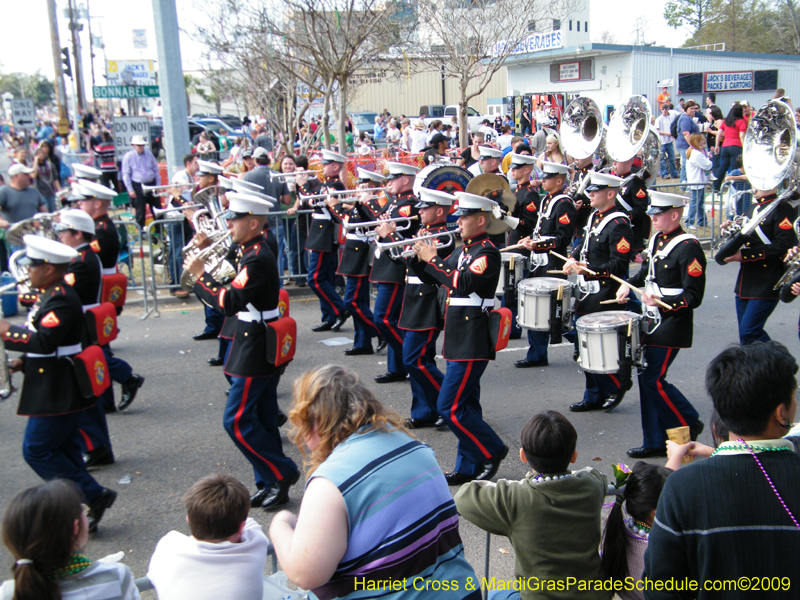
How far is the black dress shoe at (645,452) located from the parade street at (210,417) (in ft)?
0.31

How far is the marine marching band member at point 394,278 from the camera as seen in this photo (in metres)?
6.94

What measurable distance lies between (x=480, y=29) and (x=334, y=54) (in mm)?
6387

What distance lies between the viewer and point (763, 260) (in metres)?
6.10

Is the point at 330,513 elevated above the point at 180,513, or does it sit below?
above

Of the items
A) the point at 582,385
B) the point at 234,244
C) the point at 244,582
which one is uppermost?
the point at 234,244

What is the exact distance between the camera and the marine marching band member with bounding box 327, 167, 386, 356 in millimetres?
7699

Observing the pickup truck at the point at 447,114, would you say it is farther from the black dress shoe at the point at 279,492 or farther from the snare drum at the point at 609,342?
the black dress shoe at the point at 279,492

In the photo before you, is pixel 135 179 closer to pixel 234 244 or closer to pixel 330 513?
pixel 234 244

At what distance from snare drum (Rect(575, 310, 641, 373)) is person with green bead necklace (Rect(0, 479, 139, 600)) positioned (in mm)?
3851

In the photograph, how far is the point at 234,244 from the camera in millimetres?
5168

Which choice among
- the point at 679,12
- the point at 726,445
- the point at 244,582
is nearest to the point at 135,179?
the point at 244,582

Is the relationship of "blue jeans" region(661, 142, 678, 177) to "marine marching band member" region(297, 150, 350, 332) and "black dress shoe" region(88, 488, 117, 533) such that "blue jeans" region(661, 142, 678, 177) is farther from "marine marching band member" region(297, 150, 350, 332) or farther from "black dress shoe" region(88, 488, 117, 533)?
"black dress shoe" region(88, 488, 117, 533)

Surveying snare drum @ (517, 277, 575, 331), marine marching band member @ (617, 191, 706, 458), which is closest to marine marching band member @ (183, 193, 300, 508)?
snare drum @ (517, 277, 575, 331)

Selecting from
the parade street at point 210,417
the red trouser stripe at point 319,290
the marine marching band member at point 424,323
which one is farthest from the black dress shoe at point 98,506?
the red trouser stripe at point 319,290
